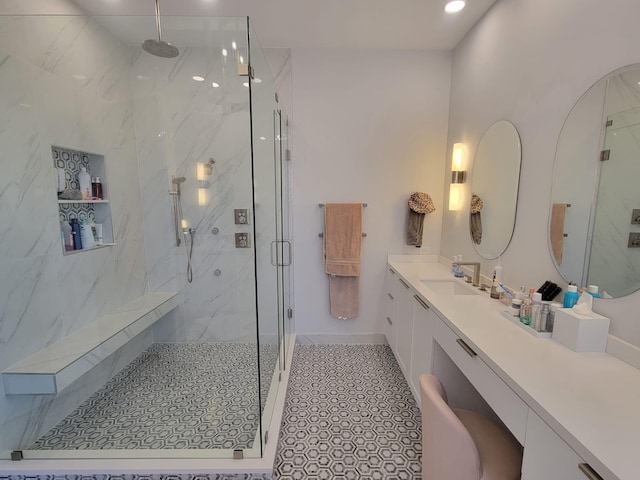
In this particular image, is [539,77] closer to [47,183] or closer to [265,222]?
[265,222]

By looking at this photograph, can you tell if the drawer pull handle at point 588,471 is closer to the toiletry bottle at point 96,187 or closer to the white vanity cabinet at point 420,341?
the white vanity cabinet at point 420,341

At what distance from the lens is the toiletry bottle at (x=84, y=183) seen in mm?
2045

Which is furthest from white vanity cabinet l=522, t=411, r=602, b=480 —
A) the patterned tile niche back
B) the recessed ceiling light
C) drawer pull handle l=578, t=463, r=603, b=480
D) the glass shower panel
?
A: the patterned tile niche back

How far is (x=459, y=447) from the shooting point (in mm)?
1040

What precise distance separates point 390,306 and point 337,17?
8.16 ft

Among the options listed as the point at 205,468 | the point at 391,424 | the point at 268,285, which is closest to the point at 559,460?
the point at 391,424

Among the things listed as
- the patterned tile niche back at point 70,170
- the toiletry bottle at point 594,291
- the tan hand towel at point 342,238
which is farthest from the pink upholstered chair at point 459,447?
the patterned tile niche back at point 70,170

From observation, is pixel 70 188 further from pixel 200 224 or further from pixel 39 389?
pixel 39 389

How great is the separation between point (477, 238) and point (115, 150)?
3.03 metres

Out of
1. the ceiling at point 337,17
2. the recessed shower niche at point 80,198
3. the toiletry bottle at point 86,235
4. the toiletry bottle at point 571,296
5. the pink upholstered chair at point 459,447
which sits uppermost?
the ceiling at point 337,17

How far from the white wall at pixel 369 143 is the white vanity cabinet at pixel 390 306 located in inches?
4.7

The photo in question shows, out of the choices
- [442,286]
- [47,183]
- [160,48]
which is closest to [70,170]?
[47,183]

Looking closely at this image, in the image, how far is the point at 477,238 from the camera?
2184 mm

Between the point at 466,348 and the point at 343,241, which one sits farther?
the point at 343,241
